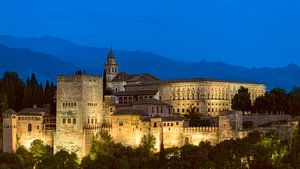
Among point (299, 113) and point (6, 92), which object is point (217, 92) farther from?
point (6, 92)

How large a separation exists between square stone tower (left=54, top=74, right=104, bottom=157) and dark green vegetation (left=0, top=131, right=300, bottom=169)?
107 centimetres

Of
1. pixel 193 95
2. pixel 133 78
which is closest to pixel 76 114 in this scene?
pixel 193 95

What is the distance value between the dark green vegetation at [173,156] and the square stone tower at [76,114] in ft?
3.52

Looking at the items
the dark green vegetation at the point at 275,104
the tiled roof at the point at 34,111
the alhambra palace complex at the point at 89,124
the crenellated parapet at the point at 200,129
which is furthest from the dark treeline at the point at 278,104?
the tiled roof at the point at 34,111

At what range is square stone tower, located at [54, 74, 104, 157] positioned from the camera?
50000 millimetres

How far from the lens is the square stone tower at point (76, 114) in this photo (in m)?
50.0

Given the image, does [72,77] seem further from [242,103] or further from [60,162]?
[242,103]

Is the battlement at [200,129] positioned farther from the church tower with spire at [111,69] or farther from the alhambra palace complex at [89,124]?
the church tower with spire at [111,69]

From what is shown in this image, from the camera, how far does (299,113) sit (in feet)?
193

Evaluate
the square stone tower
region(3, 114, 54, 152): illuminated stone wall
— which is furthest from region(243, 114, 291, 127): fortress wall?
region(3, 114, 54, 152): illuminated stone wall

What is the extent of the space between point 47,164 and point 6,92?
19.7 meters

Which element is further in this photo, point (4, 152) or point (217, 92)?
point (217, 92)

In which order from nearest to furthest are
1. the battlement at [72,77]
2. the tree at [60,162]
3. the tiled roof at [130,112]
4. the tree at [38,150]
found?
the tree at [60,162] → the tree at [38,150] → the battlement at [72,77] → the tiled roof at [130,112]

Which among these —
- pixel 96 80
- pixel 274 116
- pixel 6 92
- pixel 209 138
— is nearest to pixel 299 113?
pixel 274 116
